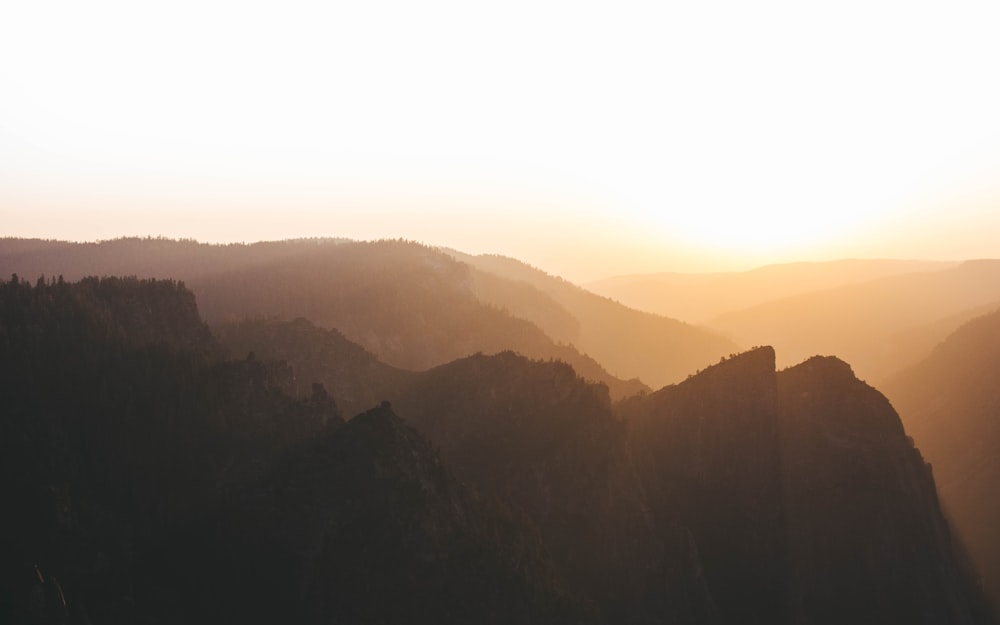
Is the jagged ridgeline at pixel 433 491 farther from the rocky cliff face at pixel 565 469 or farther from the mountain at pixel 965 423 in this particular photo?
the mountain at pixel 965 423

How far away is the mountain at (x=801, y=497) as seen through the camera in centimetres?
5356

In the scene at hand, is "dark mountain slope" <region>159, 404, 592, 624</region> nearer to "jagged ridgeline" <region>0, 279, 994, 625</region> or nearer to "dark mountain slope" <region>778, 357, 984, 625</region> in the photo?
"jagged ridgeline" <region>0, 279, 994, 625</region>

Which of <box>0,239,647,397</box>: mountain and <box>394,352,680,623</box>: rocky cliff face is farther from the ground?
<box>0,239,647,397</box>: mountain

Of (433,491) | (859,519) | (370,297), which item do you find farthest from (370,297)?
(859,519)

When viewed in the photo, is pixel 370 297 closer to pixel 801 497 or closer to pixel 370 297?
pixel 370 297

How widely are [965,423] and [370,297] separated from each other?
4390 inches

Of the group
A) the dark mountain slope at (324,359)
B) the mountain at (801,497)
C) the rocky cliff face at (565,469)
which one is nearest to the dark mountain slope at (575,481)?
the rocky cliff face at (565,469)

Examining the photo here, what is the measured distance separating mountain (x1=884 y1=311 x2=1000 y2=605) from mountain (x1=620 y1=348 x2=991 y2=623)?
2252cm

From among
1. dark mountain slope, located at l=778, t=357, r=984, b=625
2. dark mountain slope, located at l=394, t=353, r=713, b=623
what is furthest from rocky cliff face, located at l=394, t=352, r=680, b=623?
dark mountain slope, located at l=778, t=357, r=984, b=625

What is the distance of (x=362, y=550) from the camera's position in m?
37.4

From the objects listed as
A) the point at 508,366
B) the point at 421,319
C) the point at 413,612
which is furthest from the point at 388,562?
the point at 421,319

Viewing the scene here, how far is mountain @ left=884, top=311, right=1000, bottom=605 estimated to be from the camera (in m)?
85.6

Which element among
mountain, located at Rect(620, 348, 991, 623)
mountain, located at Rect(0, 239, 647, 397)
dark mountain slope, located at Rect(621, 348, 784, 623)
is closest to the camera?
mountain, located at Rect(620, 348, 991, 623)

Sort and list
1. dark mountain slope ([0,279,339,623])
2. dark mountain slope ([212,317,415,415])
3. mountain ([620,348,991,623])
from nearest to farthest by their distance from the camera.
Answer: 1. dark mountain slope ([0,279,339,623])
2. mountain ([620,348,991,623])
3. dark mountain slope ([212,317,415,415])
